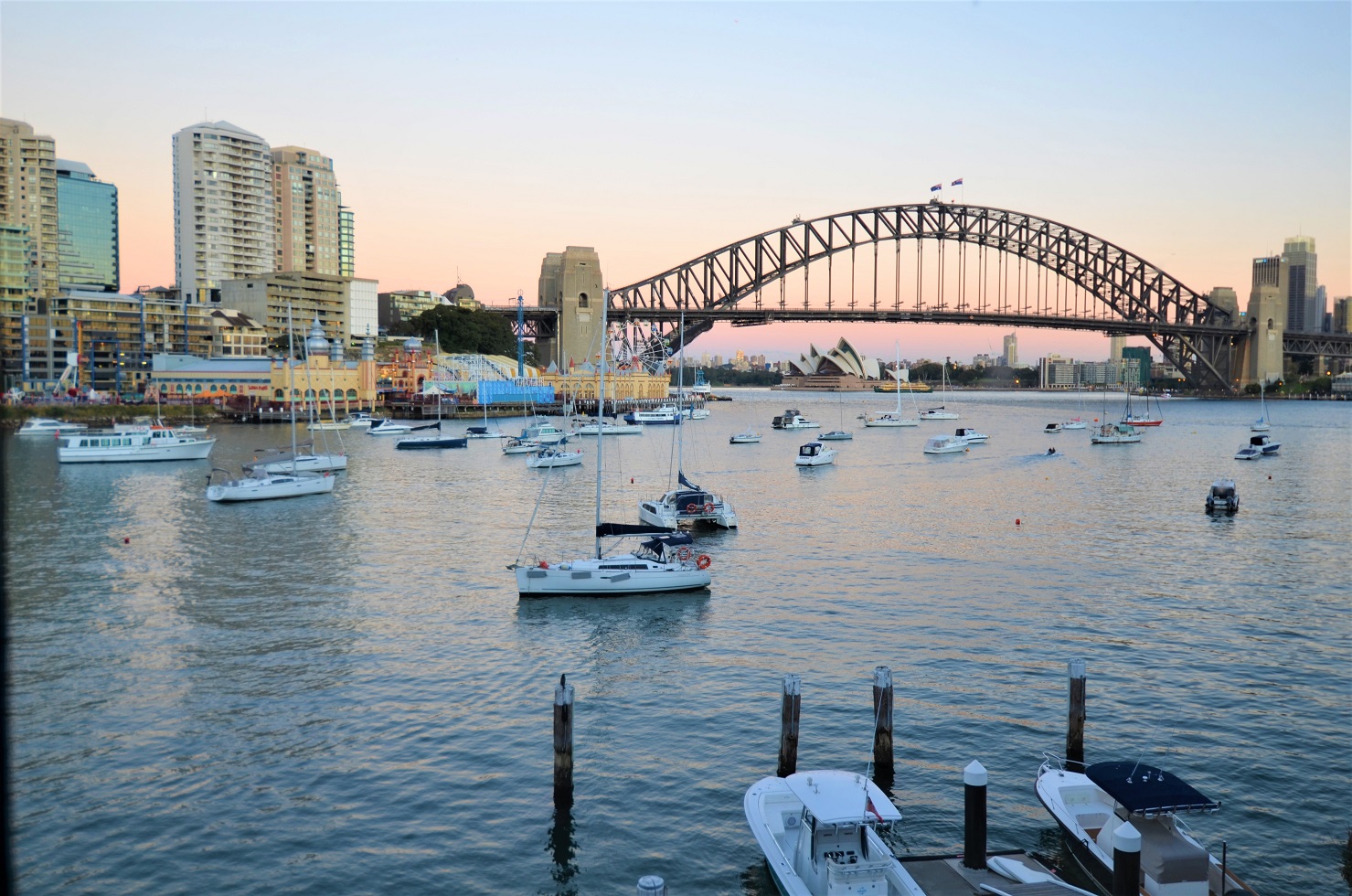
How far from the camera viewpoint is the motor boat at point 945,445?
240ft

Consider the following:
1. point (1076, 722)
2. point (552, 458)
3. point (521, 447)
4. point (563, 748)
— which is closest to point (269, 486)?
point (552, 458)

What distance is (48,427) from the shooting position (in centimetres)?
8612

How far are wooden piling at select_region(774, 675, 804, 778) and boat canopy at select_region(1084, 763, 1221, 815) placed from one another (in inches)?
157

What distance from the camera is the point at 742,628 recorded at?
77.9 ft

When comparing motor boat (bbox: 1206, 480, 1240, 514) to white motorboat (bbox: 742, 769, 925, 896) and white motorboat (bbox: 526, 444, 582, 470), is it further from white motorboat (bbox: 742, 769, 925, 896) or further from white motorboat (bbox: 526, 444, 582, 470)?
white motorboat (bbox: 742, 769, 925, 896)

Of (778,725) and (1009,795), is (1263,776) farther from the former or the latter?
(778,725)

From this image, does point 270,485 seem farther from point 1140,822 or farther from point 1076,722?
point 1140,822

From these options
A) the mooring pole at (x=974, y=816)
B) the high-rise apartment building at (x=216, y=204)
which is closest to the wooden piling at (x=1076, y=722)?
the mooring pole at (x=974, y=816)

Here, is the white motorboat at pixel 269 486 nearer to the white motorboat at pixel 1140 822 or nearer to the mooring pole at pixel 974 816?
the white motorboat at pixel 1140 822

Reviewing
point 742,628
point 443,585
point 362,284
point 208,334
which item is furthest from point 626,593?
point 362,284

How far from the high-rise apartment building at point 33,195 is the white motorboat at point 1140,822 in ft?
522

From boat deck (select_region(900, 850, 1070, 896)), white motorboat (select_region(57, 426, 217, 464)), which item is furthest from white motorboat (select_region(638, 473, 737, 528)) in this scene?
white motorboat (select_region(57, 426, 217, 464))

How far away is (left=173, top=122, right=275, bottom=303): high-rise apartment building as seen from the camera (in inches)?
6772

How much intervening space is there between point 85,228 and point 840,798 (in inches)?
7715
